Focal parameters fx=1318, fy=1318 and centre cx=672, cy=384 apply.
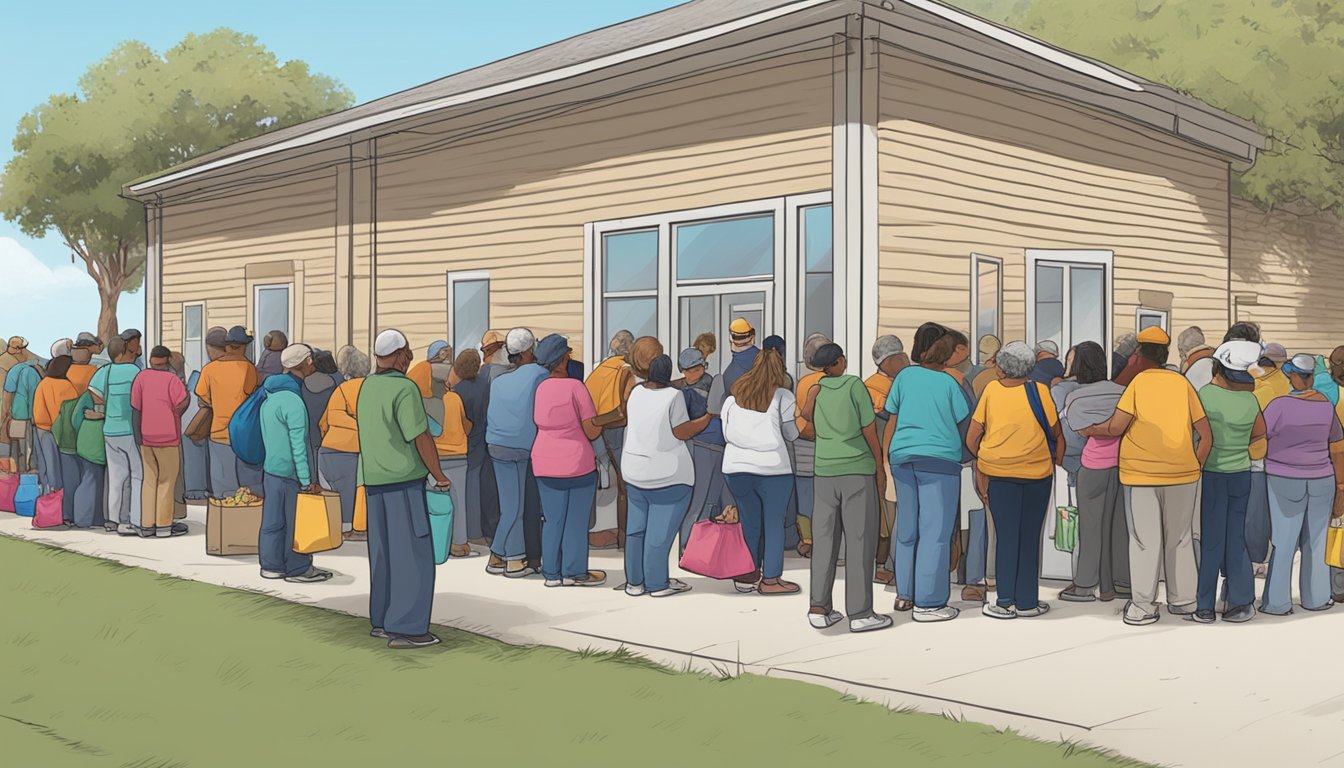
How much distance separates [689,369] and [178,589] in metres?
4.21

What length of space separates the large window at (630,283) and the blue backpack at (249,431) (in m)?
4.93

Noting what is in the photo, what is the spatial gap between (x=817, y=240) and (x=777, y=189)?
714mm

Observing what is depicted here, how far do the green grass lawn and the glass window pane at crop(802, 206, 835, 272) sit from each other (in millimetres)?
5607

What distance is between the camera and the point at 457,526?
455 inches

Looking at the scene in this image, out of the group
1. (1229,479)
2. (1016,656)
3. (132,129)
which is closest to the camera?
(1016,656)

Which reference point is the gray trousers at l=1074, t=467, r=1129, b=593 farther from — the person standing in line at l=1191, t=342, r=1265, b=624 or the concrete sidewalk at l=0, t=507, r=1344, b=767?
the person standing in line at l=1191, t=342, r=1265, b=624

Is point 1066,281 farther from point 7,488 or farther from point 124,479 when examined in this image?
point 7,488

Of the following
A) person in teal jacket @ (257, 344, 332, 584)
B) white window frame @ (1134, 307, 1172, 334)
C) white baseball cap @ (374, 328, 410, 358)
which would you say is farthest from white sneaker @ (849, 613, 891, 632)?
white window frame @ (1134, 307, 1172, 334)

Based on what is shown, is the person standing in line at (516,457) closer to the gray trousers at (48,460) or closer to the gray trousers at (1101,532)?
the gray trousers at (1101,532)

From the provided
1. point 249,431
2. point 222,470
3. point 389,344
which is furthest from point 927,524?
point 222,470

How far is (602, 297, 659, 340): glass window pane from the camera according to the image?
46.5ft

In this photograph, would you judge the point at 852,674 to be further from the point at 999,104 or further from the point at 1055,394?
the point at 999,104

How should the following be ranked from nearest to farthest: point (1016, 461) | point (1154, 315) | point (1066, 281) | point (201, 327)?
point (1016, 461) < point (1066, 281) < point (1154, 315) < point (201, 327)

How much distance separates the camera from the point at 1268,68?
20.3 metres
